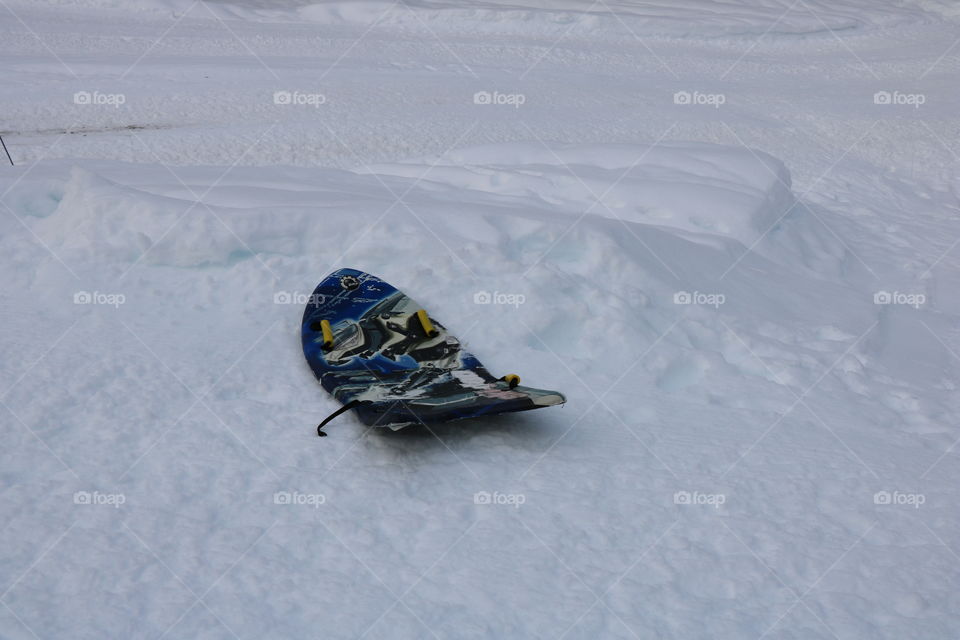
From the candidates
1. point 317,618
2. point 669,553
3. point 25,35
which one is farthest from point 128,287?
point 25,35

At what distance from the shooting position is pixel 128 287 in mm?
3809

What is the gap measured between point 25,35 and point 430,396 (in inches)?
358

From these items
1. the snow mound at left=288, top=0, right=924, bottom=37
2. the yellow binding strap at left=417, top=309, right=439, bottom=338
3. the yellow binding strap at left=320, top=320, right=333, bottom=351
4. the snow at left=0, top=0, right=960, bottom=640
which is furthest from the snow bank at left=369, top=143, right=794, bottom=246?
the snow mound at left=288, top=0, right=924, bottom=37

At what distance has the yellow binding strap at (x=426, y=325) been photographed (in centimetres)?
362

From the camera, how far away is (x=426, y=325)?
3.62 metres

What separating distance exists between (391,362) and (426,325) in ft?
0.79

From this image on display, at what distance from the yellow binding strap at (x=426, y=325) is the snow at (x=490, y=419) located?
0.53ft

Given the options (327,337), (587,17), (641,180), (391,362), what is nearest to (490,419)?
(391,362)

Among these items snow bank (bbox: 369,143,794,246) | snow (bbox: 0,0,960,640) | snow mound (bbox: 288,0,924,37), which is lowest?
snow mound (bbox: 288,0,924,37)

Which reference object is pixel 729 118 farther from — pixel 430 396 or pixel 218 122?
pixel 430 396

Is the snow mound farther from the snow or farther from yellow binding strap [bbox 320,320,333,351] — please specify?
yellow binding strap [bbox 320,320,333,351]

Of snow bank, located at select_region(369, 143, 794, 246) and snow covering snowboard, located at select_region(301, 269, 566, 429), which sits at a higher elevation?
snow covering snowboard, located at select_region(301, 269, 566, 429)

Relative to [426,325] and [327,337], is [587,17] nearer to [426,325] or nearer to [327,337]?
[426,325]

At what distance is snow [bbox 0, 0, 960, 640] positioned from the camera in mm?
2486
